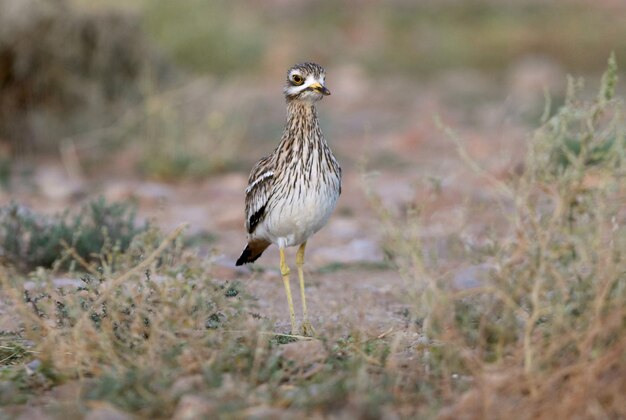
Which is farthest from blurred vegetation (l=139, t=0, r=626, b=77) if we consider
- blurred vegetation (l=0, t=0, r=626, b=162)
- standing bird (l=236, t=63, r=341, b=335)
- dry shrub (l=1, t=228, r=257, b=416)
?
dry shrub (l=1, t=228, r=257, b=416)

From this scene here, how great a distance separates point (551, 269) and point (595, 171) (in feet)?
1.95

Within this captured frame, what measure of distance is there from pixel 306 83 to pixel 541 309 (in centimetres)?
213

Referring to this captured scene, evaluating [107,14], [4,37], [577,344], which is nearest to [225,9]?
[107,14]

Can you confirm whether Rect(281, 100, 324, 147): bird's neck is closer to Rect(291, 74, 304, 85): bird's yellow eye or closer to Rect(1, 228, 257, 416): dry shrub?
Rect(291, 74, 304, 85): bird's yellow eye

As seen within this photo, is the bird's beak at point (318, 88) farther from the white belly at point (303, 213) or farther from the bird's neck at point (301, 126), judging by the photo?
the white belly at point (303, 213)

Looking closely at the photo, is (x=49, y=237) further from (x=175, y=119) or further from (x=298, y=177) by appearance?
(x=175, y=119)

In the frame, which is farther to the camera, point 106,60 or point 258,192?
point 106,60

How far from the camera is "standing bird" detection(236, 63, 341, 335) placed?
4.73 meters

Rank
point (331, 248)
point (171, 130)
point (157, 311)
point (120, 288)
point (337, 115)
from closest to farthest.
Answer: point (157, 311)
point (120, 288)
point (331, 248)
point (171, 130)
point (337, 115)

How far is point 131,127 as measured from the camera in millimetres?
10047

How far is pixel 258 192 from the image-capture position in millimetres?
4992

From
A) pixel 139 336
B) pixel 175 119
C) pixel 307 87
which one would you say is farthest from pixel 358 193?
pixel 139 336

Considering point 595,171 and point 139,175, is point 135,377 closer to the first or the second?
point 595,171

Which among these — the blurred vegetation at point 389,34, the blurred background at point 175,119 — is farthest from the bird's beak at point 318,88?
the blurred vegetation at point 389,34
